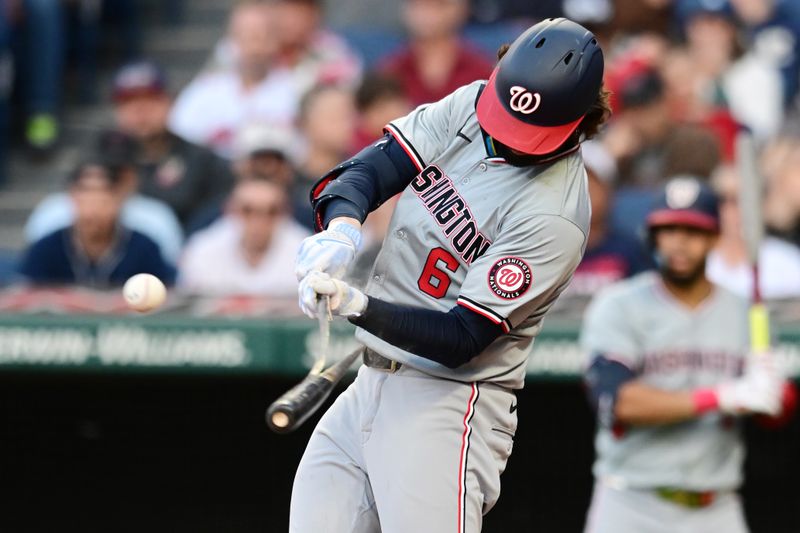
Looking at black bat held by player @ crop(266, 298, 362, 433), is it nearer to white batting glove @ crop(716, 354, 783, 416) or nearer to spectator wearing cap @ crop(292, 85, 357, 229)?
white batting glove @ crop(716, 354, 783, 416)

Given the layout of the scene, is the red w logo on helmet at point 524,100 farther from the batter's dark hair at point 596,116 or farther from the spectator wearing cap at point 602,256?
the spectator wearing cap at point 602,256

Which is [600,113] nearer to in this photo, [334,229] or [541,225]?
[541,225]

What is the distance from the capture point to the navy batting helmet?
2.88 metres

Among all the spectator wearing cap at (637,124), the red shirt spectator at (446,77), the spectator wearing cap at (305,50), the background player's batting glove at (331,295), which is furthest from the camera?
the spectator wearing cap at (305,50)

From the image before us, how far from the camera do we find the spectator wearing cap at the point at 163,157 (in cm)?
662

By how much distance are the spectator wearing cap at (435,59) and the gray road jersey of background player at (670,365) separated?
256cm

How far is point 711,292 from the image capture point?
488 cm

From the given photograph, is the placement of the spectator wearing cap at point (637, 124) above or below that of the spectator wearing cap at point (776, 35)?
below

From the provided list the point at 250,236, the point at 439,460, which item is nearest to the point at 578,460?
the point at 250,236

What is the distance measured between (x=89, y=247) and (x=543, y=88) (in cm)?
353

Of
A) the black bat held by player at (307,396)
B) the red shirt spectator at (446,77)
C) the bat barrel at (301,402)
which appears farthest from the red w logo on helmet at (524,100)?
the red shirt spectator at (446,77)

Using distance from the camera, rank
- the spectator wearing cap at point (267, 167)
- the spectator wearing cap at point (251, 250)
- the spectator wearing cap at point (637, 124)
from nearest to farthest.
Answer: the spectator wearing cap at point (251, 250) → the spectator wearing cap at point (267, 167) → the spectator wearing cap at point (637, 124)

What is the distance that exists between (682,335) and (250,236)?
1.99 meters

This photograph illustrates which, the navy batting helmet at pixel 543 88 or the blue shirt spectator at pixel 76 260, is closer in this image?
the navy batting helmet at pixel 543 88
